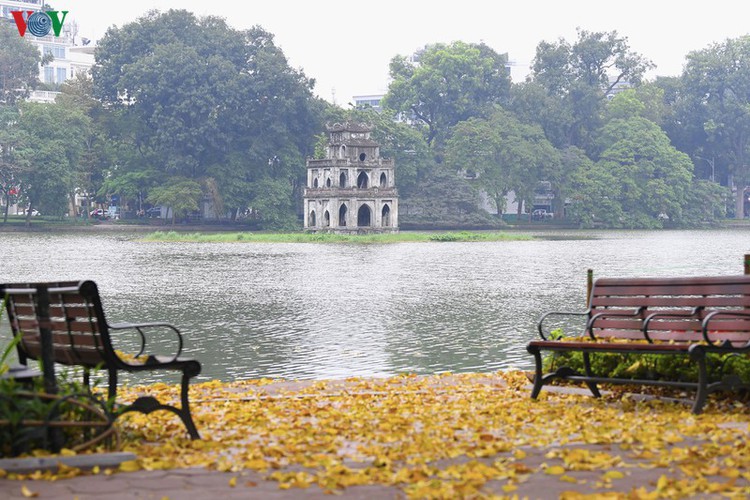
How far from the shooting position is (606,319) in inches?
400

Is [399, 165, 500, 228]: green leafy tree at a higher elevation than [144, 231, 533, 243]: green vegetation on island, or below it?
higher

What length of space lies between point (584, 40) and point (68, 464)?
10925 centimetres

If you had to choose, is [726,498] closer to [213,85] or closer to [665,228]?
[213,85]

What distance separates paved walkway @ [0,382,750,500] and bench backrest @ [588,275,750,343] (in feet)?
8.82

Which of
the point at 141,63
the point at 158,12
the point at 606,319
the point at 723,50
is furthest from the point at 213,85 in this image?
the point at 606,319

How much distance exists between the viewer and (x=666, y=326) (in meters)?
9.67

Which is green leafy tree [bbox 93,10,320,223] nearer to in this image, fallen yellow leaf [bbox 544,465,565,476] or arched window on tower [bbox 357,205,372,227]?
arched window on tower [bbox 357,205,372,227]

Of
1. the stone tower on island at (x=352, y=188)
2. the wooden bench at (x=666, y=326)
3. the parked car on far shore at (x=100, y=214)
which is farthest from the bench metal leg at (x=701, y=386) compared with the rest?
the parked car on far shore at (x=100, y=214)

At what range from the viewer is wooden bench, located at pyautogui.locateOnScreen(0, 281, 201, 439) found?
24.0 feet

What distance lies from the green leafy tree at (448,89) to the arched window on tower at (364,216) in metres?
26.6

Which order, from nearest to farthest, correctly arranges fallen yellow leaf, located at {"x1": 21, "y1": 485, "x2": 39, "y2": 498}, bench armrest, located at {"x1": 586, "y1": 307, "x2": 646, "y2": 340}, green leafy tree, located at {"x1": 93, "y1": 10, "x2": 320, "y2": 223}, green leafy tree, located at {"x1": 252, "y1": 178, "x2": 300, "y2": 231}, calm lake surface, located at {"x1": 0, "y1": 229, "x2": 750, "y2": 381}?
fallen yellow leaf, located at {"x1": 21, "y1": 485, "x2": 39, "y2": 498} → bench armrest, located at {"x1": 586, "y1": 307, "x2": 646, "y2": 340} → calm lake surface, located at {"x1": 0, "y1": 229, "x2": 750, "y2": 381} → green leafy tree, located at {"x1": 252, "y1": 178, "x2": 300, "y2": 231} → green leafy tree, located at {"x1": 93, "y1": 10, "x2": 320, "y2": 223}

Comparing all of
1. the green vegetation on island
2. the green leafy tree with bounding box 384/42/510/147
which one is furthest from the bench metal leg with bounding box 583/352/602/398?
the green leafy tree with bounding box 384/42/510/147

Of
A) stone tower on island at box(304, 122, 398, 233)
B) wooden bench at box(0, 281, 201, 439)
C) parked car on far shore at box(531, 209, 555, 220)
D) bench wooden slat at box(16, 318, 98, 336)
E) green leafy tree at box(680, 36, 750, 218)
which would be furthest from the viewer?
green leafy tree at box(680, 36, 750, 218)

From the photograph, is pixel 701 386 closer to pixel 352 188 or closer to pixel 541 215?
pixel 352 188
